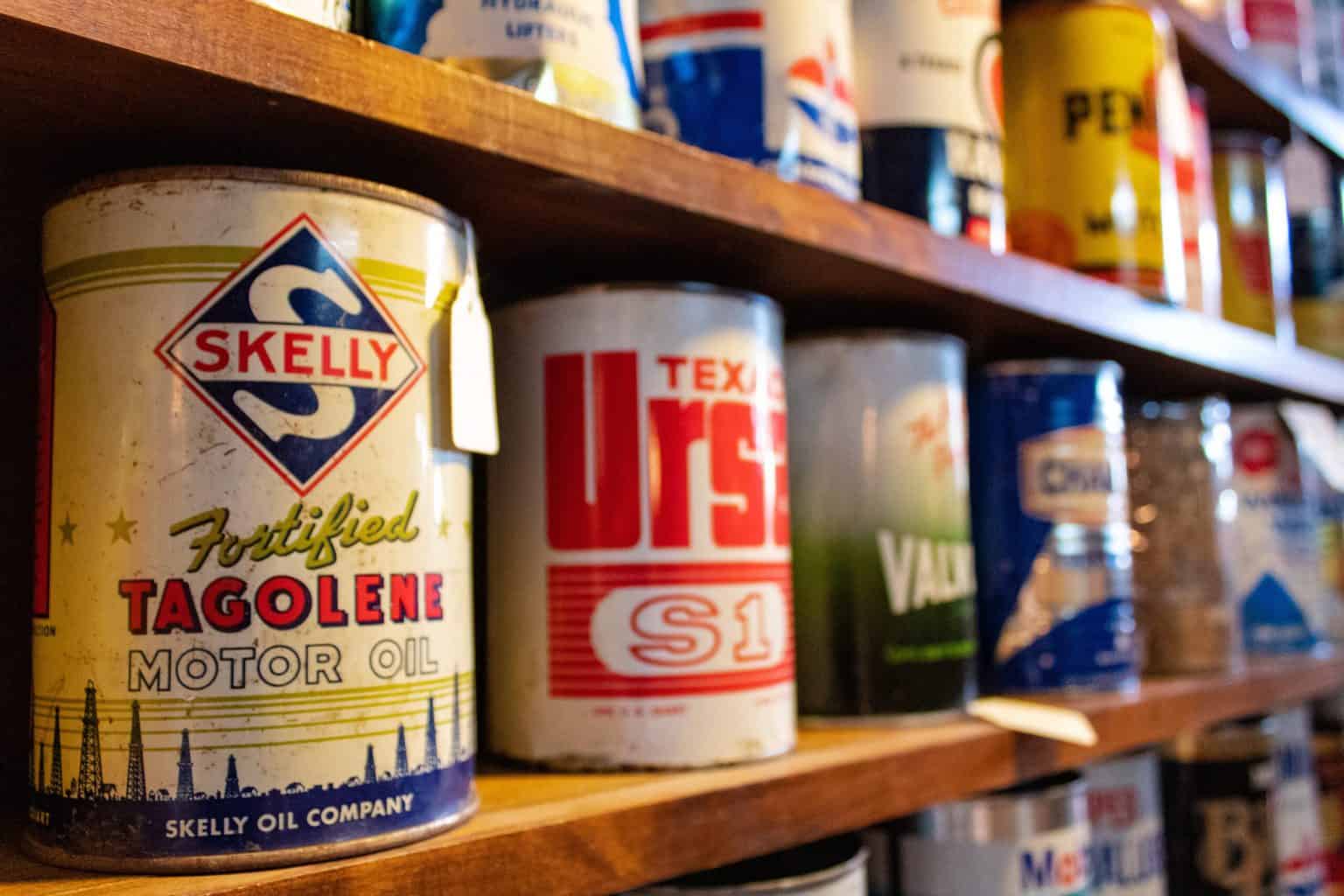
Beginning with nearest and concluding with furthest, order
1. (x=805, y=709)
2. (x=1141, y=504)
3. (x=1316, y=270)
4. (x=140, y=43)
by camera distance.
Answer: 1. (x=140, y=43)
2. (x=805, y=709)
3. (x=1141, y=504)
4. (x=1316, y=270)

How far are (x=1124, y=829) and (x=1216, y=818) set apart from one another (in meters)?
0.16

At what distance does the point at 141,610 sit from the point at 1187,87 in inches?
49.3

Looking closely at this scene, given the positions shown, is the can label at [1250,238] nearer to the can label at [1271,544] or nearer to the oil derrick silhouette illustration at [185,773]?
the can label at [1271,544]

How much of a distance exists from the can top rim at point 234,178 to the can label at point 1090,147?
0.66 meters

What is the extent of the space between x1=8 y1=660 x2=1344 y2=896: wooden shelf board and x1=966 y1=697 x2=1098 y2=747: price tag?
10 mm

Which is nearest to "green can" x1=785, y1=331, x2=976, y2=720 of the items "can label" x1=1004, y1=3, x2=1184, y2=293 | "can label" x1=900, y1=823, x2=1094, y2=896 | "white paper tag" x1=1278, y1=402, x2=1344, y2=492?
"can label" x1=900, y1=823, x2=1094, y2=896

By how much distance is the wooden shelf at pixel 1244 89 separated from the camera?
125cm

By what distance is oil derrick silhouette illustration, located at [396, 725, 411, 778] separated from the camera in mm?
524

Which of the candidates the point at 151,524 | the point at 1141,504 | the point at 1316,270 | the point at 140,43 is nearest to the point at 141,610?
the point at 151,524

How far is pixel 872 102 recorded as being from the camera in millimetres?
869

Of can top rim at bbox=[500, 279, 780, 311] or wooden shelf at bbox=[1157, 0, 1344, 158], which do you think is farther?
wooden shelf at bbox=[1157, 0, 1344, 158]

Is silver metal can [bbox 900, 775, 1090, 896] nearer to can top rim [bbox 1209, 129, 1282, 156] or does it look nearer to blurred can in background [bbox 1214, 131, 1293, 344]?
blurred can in background [bbox 1214, 131, 1293, 344]

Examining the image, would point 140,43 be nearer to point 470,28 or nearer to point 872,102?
point 470,28

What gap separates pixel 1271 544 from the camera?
133cm
